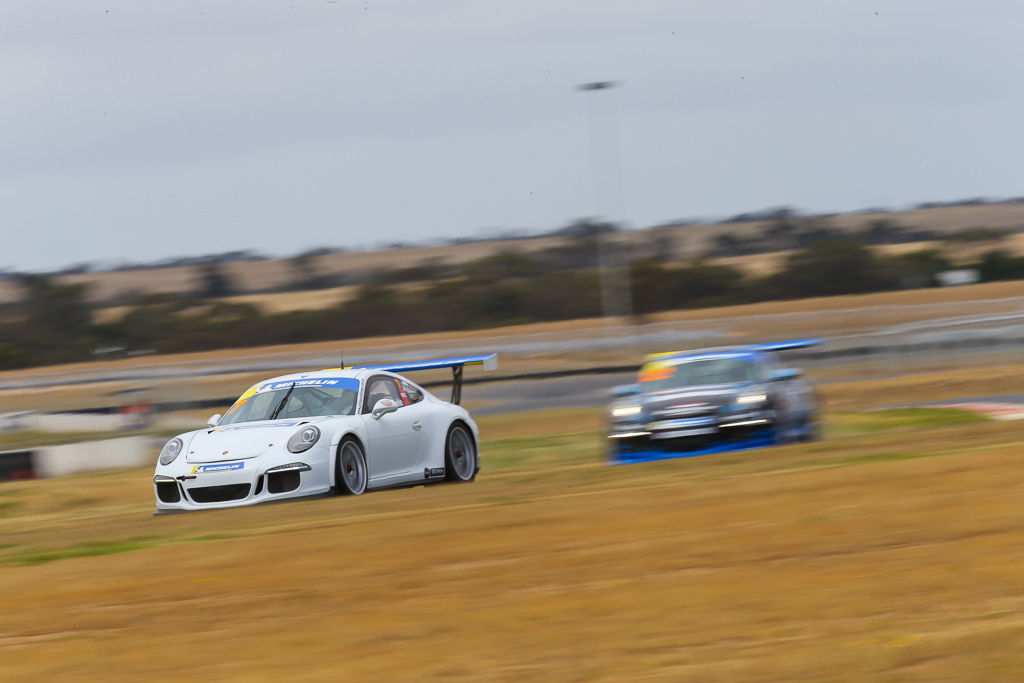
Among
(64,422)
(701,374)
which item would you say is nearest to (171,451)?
(701,374)

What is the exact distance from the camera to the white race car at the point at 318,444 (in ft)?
36.0

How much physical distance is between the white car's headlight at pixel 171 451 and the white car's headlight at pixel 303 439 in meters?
1.04

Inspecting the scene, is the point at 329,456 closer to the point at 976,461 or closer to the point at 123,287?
the point at 976,461

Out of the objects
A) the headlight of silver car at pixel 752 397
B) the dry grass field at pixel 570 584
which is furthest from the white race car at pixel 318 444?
the headlight of silver car at pixel 752 397

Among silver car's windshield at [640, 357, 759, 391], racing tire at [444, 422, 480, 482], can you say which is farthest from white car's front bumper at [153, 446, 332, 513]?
silver car's windshield at [640, 357, 759, 391]

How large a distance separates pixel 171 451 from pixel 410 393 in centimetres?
237

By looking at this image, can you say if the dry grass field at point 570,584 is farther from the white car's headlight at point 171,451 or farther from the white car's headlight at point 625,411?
the white car's headlight at point 625,411

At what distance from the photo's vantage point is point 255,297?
75.5 m

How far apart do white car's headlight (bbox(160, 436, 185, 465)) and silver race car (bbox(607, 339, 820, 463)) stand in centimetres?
440

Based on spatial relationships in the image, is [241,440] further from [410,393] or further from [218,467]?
[410,393]

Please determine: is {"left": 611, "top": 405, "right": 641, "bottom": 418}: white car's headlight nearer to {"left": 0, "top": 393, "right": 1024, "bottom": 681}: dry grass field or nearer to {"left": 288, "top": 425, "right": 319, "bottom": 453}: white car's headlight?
{"left": 0, "top": 393, "right": 1024, "bottom": 681}: dry grass field

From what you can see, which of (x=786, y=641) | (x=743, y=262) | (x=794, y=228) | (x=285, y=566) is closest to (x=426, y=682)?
(x=786, y=641)

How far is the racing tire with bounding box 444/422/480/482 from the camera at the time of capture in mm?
12797

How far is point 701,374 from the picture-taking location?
14.6 m
